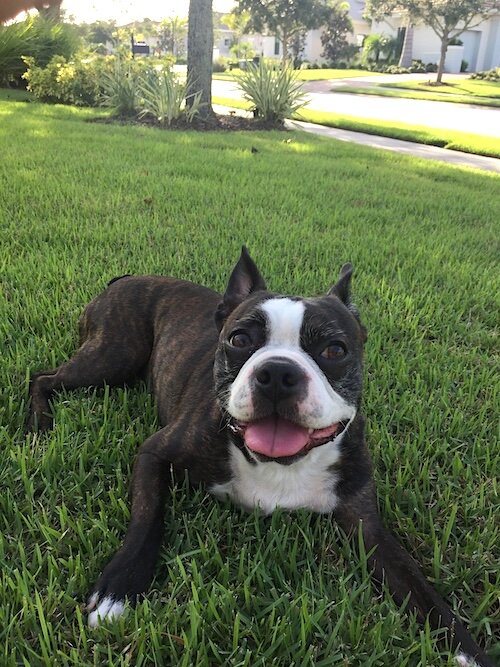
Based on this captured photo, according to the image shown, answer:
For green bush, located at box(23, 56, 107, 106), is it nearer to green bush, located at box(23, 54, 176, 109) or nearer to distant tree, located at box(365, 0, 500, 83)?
Answer: green bush, located at box(23, 54, 176, 109)

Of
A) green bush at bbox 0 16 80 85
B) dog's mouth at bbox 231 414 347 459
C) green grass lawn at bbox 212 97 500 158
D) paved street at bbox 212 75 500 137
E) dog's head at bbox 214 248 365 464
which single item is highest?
green bush at bbox 0 16 80 85

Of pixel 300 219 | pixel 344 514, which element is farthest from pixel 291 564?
pixel 300 219

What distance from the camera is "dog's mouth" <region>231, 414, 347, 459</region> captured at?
1.90 m

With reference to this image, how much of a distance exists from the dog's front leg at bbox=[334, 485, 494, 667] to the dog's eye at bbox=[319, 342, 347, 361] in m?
0.50

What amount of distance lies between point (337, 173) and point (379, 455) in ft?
20.4

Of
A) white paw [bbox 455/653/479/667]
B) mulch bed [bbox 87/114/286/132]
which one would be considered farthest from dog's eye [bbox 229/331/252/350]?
mulch bed [bbox 87/114/286/132]

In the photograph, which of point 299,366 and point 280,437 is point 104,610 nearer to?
point 280,437

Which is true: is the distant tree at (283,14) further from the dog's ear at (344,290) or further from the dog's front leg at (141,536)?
the dog's front leg at (141,536)

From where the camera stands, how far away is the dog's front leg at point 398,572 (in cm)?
173

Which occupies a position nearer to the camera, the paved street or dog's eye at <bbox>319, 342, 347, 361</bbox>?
dog's eye at <bbox>319, 342, 347, 361</bbox>

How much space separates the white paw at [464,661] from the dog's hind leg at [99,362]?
187cm

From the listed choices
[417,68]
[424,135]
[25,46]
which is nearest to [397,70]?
[417,68]

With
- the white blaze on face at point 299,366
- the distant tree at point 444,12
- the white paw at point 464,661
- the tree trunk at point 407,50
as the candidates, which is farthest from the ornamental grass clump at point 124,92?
the tree trunk at point 407,50

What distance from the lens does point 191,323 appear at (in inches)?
112
